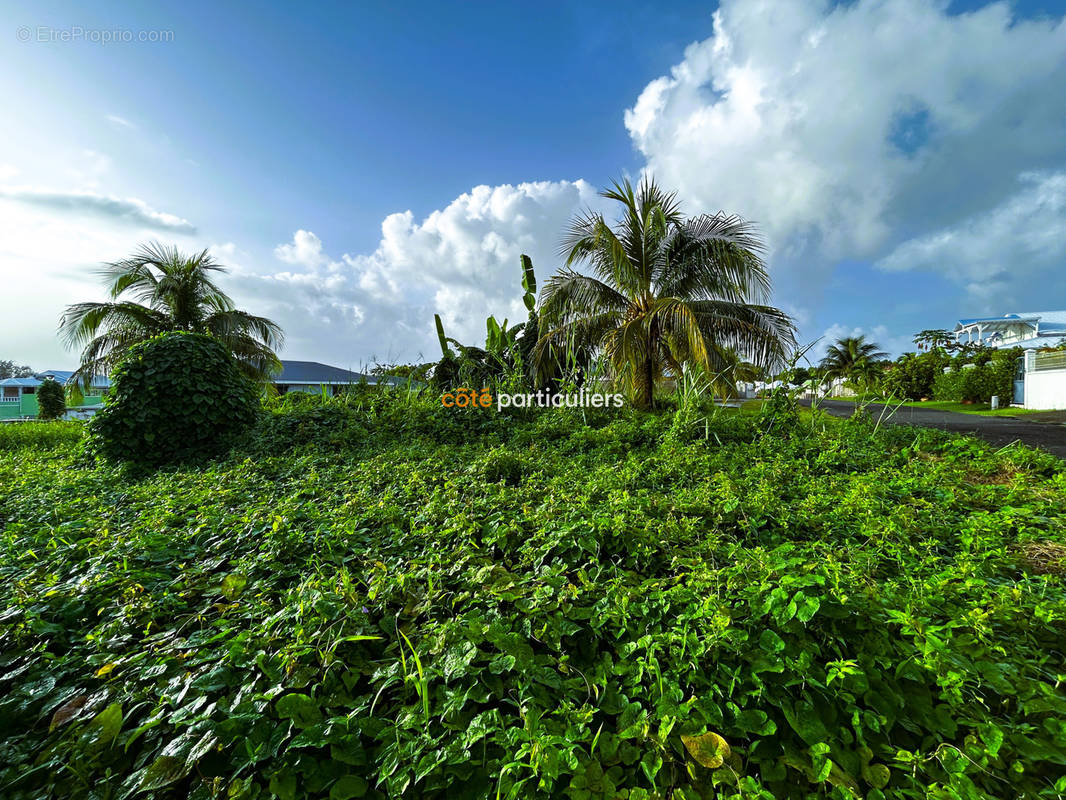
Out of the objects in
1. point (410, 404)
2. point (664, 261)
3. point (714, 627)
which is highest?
point (664, 261)

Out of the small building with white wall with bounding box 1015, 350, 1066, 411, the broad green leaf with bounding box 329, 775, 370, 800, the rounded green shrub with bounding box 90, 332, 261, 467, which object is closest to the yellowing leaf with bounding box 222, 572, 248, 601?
the broad green leaf with bounding box 329, 775, 370, 800

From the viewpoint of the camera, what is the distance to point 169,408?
19.4ft

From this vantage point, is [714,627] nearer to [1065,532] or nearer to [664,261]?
[1065,532]

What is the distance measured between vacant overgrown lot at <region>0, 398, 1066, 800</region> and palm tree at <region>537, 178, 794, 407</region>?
18.2 ft

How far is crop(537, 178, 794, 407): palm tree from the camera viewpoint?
8.33m

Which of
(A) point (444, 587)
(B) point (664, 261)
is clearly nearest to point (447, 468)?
(A) point (444, 587)

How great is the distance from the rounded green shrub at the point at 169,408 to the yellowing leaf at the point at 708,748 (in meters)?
6.51

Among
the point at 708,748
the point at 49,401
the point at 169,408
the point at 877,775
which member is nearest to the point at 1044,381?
the point at 877,775

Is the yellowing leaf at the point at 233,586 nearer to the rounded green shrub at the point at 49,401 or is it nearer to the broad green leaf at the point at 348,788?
the broad green leaf at the point at 348,788

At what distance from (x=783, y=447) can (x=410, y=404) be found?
5292mm

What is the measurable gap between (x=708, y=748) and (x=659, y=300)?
788 centimetres

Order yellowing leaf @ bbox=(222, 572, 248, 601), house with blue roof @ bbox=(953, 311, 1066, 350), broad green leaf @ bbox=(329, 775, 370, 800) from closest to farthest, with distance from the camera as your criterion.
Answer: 1. broad green leaf @ bbox=(329, 775, 370, 800)
2. yellowing leaf @ bbox=(222, 572, 248, 601)
3. house with blue roof @ bbox=(953, 311, 1066, 350)

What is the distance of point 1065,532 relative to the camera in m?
2.76

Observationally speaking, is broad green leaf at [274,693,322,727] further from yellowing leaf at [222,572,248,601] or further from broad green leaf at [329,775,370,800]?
yellowing leaf at [222,572,248,601]
